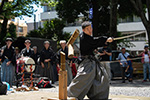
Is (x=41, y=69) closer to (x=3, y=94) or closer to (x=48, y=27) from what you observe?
(x=3, y=94)

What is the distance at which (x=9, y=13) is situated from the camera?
860 inches

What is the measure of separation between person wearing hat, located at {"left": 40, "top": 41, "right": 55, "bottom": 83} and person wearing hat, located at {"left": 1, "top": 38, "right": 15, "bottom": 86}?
1785mm

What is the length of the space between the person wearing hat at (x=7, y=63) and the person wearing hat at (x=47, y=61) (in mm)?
1785

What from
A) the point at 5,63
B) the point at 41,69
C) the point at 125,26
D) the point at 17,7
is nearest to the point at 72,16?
the point at 17,7

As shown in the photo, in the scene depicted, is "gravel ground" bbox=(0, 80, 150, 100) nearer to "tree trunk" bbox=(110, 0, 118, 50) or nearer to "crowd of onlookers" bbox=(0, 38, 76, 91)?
"crowd of onlookers" bbox=(0, 38, 76, 91)

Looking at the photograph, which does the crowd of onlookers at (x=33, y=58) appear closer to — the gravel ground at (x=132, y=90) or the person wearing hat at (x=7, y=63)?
the person wearing hat at (x=7, y=63)

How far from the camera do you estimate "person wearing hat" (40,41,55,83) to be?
12336mm

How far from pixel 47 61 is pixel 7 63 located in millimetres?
2242

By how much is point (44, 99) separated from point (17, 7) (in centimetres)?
1761

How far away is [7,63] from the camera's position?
10.7 m

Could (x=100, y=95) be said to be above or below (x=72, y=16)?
below

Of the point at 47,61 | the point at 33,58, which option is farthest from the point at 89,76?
the point at 47,61

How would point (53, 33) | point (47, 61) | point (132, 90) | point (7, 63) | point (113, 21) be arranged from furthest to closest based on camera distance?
1. point (53, 33)
2. point (113, 21)
3. point (47, 61)
4. point (7, 63)
5. point (132, 90)

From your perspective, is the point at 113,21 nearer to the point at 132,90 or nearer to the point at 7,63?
the point at 132,90
